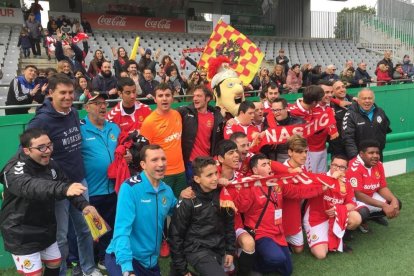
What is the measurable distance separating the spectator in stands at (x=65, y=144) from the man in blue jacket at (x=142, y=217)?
1.74 ft

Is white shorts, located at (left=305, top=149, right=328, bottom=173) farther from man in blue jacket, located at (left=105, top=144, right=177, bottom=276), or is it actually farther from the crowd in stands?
man in blue jacket, located at (left=105, top=144, right=177, bottom=276)

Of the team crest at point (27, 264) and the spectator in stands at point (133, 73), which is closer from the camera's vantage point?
the team crest at point (27, 264)

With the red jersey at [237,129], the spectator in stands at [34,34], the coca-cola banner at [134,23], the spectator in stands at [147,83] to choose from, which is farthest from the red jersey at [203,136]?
the coca-cola banner at [134,23]

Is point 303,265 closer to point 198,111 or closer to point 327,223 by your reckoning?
point 327,223

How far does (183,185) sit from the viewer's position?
15.4 feet

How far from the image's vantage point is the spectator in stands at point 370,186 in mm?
4973

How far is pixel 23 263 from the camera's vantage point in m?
3.24

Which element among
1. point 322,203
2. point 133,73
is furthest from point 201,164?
point 133,73

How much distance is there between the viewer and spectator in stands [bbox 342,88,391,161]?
5512 mm

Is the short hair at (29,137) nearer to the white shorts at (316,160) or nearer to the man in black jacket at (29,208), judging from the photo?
the man in black jacket at (29,208)

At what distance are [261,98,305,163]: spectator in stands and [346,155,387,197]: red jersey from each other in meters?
0.81

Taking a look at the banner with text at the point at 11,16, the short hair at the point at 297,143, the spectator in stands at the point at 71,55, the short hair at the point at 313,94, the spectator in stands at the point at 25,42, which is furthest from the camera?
the banner with text at the point at 11,16

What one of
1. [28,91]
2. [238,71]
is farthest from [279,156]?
[28,91]

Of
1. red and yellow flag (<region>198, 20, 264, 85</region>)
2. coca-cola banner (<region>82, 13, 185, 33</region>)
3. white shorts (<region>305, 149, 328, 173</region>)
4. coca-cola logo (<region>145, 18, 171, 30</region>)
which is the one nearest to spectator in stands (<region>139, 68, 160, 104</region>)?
red and yellow flag (<region>198, 20, 264, 85</region>)
